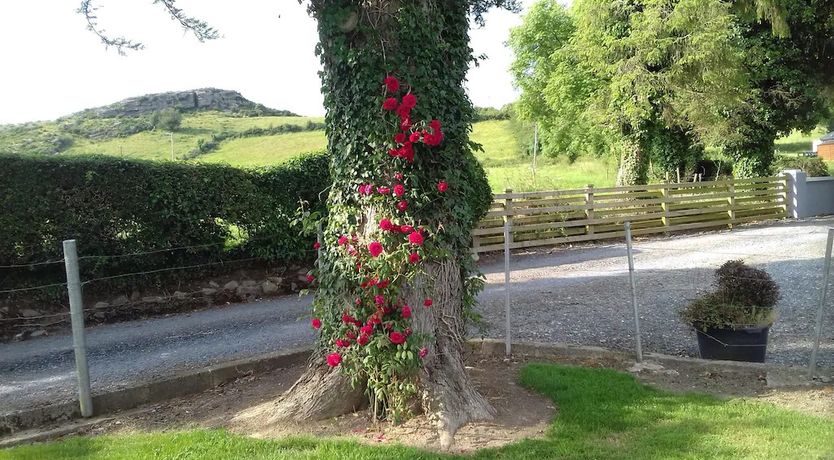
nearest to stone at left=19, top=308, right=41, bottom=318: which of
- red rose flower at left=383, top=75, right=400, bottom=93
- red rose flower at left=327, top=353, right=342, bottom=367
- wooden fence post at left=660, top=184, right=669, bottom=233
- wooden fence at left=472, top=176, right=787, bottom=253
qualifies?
red rose flower at left=327, top=353, right=342, bottom=367

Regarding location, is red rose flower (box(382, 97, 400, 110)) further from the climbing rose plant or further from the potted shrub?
the potted shrub

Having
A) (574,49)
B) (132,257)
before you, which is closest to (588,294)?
(132,257)

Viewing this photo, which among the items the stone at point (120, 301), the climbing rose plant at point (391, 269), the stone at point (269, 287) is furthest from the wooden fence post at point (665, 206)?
the climbing rose plant at point (391, 269)

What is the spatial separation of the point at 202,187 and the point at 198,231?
680 mm

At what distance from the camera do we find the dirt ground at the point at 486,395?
4.16 meters

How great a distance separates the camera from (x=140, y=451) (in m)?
3.93

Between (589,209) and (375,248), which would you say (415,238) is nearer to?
(375,248)

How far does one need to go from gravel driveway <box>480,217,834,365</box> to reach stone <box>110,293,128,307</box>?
17.2 feet

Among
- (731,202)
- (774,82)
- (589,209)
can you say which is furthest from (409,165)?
(774,82)

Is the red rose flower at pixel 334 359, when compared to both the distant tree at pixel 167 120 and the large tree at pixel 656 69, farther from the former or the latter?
the distant tree at pixel 167 120

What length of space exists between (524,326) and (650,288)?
3134 millimetres

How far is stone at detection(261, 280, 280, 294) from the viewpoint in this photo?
10.4 meters

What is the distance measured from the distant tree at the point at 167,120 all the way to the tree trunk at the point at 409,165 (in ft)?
204

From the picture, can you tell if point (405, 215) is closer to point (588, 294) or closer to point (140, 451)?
point (140, 451)
